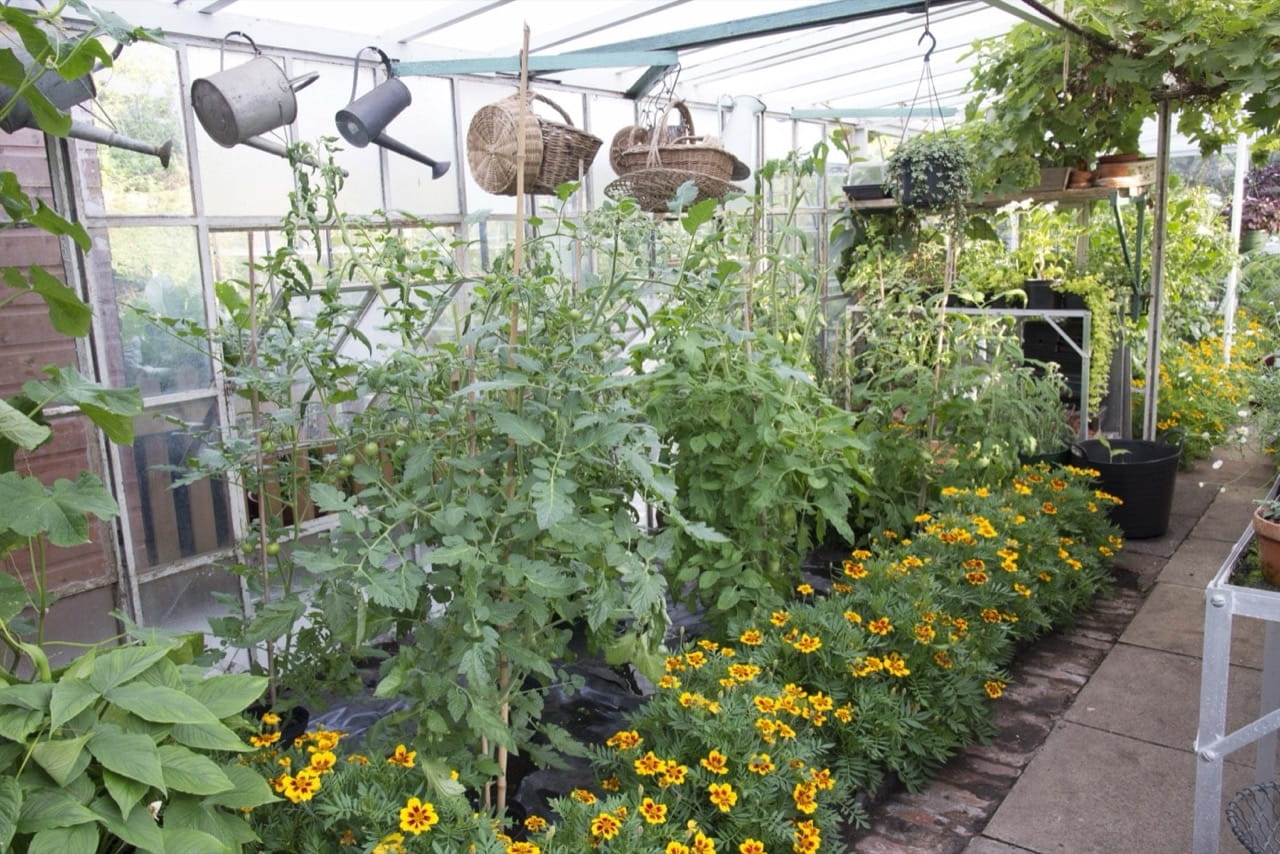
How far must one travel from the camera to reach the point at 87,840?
1.15m

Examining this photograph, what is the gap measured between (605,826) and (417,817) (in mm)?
296

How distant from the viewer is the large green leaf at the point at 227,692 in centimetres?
136

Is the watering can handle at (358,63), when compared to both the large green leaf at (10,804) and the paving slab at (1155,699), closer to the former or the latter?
the large green leaf at (10,804)

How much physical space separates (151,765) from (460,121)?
2.62 meters

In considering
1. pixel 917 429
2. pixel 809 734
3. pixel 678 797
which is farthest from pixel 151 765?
pixel 917 429

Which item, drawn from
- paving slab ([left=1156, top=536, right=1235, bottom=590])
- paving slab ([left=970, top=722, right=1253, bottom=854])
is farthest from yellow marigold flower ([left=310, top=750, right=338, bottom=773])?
paving slab ([left=1156, top=536, right=1235, bottom=590])

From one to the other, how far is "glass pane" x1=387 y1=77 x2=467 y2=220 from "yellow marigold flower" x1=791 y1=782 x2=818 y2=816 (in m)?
2.20

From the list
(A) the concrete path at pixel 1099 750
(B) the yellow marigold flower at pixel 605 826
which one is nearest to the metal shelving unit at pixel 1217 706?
(A) the concrete path at pixel 1099 750

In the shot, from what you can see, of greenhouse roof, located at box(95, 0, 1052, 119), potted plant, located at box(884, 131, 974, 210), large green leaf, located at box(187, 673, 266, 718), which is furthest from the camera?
potted plant, located at box(884, 131, 974, 210)

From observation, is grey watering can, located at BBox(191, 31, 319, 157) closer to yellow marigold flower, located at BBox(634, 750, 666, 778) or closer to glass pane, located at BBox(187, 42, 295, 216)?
glass pane, located at BBox(187, 42, 295, 216)

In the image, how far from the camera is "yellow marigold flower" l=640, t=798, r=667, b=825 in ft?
5.26

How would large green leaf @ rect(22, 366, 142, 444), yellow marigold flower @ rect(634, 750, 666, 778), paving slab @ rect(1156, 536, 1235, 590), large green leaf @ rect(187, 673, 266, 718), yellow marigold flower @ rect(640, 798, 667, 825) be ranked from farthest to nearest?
paving slab @ rect(1156, 536, 1235, 590), yellow marigold flower @ rect(634, 750, 666, 778), yellow marigold flower @ rect(640, 798, 667, 825), large green leaf @ rect(22, 366, 142, 444), large green leaf @ rect(187, 673, 266, 718)

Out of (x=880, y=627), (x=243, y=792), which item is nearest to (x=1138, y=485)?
(x=880, y=627)

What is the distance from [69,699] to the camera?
120cm
